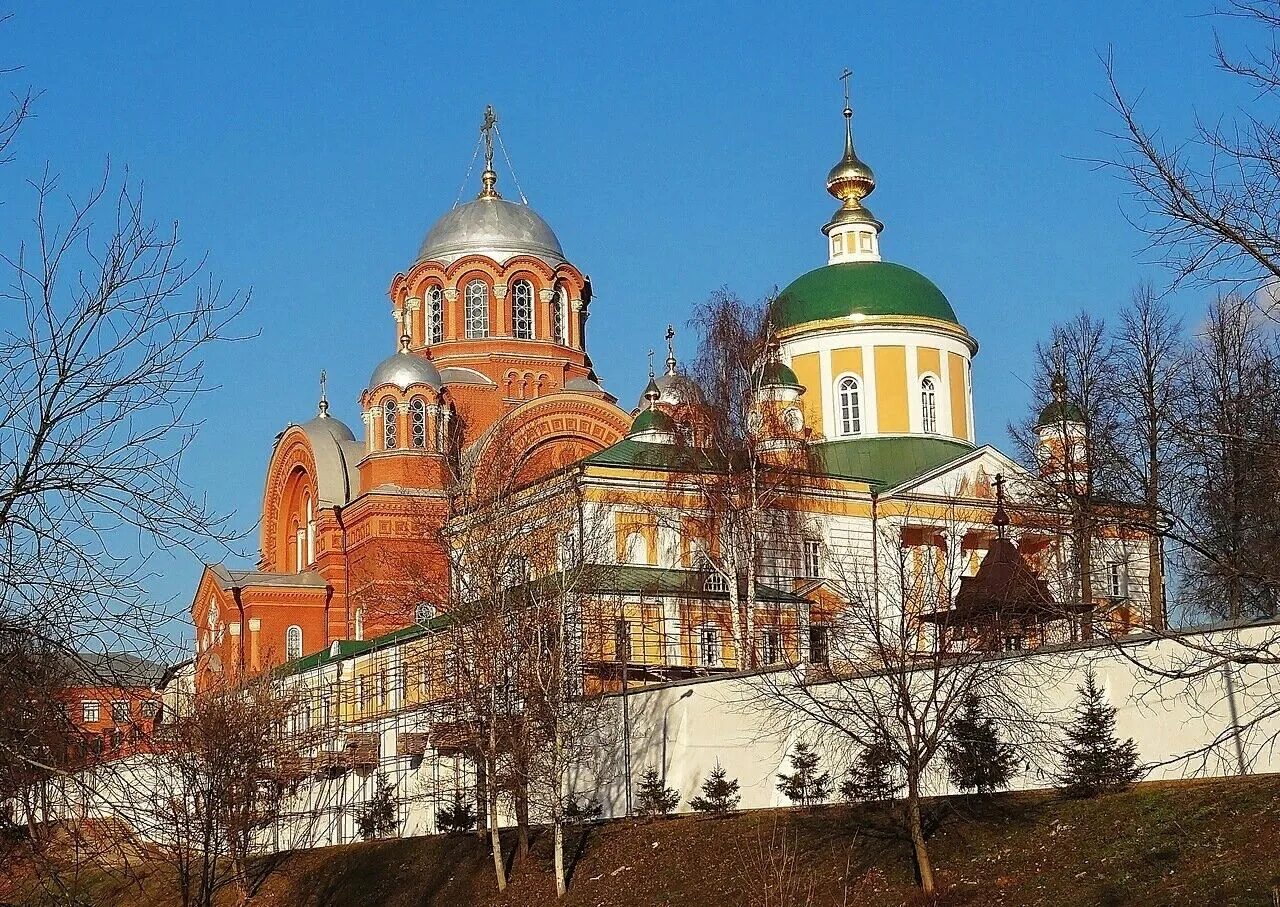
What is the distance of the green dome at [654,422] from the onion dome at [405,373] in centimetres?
853

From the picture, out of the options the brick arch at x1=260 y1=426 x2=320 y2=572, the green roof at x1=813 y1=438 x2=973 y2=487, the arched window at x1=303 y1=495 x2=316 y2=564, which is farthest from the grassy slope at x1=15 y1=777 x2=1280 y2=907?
the brick arch at x1=260 y1=426 x2=320 y2=572

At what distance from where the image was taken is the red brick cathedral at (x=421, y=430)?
44.4 meters

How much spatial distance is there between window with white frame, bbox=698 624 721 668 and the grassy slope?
28.6 feet

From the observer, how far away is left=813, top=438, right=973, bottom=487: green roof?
3975cm

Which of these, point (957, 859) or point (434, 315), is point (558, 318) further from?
point (957, 859)

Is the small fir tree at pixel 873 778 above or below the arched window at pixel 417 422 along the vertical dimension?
below

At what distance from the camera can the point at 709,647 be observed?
3322 centimetres

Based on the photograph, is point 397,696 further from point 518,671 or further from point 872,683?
point 872,683

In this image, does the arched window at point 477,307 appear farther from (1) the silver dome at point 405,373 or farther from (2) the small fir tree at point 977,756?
(2) the small fir tree at point 977,756

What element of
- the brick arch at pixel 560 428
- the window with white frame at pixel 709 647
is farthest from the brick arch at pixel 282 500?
the window with white frame at pixel 709 647

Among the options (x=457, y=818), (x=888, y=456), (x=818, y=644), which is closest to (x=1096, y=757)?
(x=818, y=644)

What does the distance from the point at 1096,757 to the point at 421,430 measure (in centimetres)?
2958

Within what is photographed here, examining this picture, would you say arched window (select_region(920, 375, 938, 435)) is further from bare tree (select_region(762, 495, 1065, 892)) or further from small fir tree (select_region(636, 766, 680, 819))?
small fir tree (select_region(636, 766, 680, 819))

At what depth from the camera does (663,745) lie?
2438 cm
